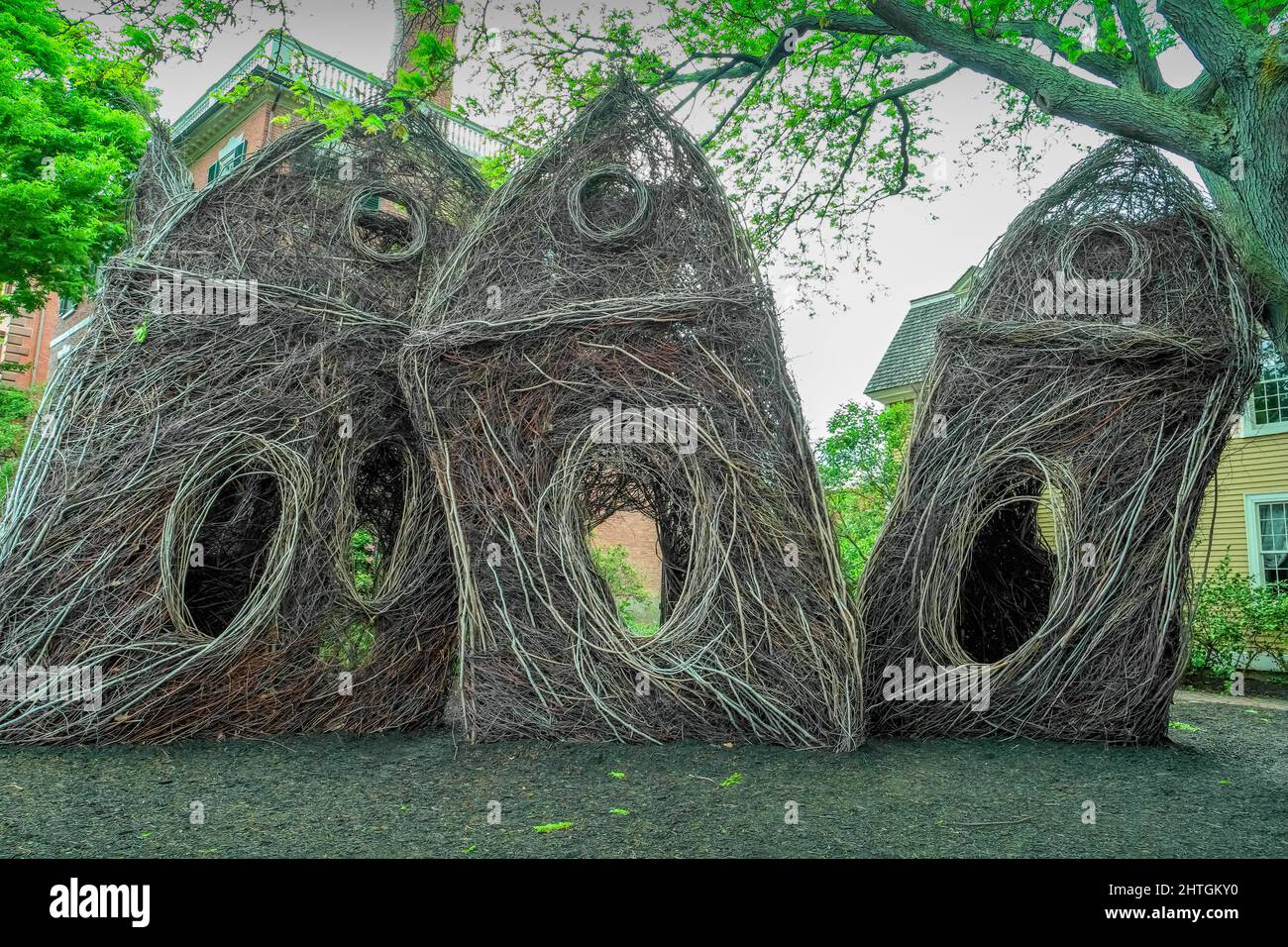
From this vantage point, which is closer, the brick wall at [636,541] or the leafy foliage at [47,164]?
the leafy foliage at [47,164]

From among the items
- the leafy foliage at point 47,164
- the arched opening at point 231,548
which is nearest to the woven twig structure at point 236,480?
the arched opening at point 231,548

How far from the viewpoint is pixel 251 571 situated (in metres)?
7.54

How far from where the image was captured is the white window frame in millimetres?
14406

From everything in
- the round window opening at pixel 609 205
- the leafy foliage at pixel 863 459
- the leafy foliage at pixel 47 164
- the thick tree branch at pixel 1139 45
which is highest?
the leafy foliage at pixel 47 164

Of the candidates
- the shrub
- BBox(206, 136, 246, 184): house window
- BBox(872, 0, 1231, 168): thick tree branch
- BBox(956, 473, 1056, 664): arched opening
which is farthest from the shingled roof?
BBox(206, 136, 246, 184): house window

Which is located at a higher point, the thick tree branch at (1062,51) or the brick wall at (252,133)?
the brick wall at (252,133)

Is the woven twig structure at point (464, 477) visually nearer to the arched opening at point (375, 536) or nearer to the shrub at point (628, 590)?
the arched opening at point (375, 536)

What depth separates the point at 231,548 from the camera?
775 cm

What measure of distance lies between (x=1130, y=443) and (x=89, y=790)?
7.81m

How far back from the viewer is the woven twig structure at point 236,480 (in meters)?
5.89

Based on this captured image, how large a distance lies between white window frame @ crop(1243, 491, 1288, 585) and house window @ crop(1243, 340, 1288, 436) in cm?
116

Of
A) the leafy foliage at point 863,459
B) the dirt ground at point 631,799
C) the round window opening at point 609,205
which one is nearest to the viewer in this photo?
the dirt ground at point 631,799

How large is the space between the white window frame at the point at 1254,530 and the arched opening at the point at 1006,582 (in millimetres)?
9007

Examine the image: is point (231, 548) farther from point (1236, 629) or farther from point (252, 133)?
point (252, 133)
